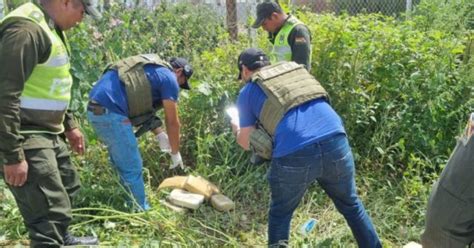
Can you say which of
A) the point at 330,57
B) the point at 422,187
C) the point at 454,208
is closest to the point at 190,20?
the point at 330,57

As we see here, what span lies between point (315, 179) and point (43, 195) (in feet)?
4.85

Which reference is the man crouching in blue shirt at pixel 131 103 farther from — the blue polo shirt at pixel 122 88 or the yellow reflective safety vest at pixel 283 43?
the yellow reflective safety vest at pixel 283 43

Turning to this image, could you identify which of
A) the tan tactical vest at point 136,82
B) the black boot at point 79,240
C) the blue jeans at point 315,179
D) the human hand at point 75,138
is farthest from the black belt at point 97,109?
the blue jeans at point 315,179

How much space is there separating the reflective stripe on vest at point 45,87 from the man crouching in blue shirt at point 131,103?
0.72 metres

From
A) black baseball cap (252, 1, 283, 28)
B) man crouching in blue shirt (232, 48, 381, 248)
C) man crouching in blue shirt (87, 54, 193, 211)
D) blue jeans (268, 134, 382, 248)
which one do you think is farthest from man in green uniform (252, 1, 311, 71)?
blue jeans (268, 134, 382, 248)

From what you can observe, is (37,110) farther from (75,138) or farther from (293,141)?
(293,141)

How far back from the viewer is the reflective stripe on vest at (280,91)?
9.67 feet

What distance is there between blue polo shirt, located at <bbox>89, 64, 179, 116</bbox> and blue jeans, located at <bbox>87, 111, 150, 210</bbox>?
70 millimetres

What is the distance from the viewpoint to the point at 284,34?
4.62 meters

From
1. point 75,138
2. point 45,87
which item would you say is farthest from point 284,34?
point 45,87

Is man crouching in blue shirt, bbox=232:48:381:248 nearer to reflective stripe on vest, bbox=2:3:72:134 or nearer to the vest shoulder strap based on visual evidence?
the vest shoulder strap

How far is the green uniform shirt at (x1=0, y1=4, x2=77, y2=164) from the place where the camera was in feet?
8.09

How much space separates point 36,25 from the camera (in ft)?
8.44

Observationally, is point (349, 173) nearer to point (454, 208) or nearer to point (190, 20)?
point (454, 208)
